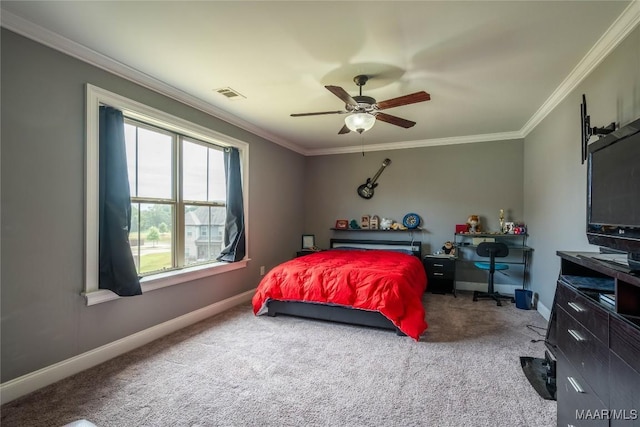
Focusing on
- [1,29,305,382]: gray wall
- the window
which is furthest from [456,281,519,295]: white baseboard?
[1,29,305,382]: gray wall

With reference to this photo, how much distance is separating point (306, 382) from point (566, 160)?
3144 millimetres

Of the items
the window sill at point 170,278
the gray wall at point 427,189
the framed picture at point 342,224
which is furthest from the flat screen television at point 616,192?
the framed picture at point 342,224

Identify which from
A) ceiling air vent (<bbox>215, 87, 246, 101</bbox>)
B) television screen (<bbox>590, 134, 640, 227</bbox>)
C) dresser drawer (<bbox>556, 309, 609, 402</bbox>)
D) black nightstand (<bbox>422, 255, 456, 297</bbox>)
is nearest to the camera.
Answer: dresser drawer (<bbox>556, 309, 609, 402</bbox>)

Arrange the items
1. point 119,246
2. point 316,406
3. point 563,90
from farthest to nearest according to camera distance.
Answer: point 563,90, point 119,246, point 316,406

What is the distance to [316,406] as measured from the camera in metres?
1.92

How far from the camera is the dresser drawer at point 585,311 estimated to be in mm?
1212

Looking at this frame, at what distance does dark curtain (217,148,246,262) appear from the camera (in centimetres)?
392

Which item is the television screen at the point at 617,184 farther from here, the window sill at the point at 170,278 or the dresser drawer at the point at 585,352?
the window sill at the point at 170,278

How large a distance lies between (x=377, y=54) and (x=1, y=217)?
Result: 9.37ft

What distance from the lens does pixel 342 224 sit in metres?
5.65

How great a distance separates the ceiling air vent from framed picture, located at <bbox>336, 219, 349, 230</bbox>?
304 cm

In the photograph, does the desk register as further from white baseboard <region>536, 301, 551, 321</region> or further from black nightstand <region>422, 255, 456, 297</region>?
white baseboard <region>536, 301, 551, 321</region>

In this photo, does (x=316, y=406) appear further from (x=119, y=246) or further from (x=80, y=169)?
(x=80, y=169)

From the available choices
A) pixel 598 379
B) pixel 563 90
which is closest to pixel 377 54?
pixel 563 90
